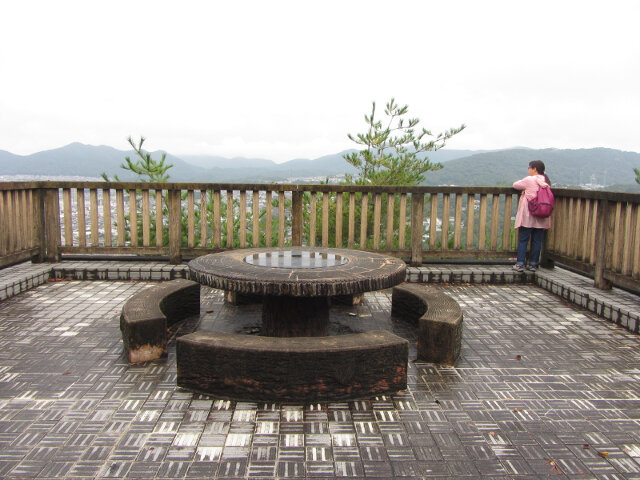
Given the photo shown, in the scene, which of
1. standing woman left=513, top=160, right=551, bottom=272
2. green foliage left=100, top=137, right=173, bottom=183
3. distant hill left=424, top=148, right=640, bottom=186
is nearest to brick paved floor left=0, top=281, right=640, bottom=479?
standing woman left=513, top=160, right=551, bottom=272

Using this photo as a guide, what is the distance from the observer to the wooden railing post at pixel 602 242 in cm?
583

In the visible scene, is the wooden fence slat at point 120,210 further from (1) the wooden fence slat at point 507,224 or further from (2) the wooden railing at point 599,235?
(2) the wooden railing at point 599,235

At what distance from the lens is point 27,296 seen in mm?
5758

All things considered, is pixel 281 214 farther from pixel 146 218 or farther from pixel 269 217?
pixel 146 218

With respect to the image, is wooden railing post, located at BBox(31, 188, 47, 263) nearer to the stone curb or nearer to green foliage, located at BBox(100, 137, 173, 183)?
the stone curb

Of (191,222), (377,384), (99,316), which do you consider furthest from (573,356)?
(191,222)

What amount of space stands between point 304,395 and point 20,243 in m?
5.71

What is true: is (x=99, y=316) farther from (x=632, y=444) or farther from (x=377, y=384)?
(x=632, y=444)

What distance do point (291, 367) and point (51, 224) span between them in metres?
5.89

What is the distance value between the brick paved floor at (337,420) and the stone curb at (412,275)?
1.56 meters

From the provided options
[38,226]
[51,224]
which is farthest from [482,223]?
[38,226]

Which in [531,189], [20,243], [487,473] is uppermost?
[531,189]

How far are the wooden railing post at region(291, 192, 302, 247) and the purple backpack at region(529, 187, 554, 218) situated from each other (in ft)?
11.8

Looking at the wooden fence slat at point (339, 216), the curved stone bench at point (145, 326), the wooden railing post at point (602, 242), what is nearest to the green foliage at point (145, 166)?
the wooden fence slat at point (339, 216)
